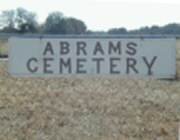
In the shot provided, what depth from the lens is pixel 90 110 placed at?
913 centimetres

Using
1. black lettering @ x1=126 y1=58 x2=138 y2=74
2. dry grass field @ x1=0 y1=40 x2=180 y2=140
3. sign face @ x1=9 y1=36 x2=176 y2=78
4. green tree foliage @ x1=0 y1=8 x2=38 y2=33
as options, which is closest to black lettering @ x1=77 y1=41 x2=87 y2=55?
sign face @ x1=9 y1=36 x2=176 y2=78

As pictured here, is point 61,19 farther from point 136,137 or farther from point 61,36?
point 61,36

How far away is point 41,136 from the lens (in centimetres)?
736

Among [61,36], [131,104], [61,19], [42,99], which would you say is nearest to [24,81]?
[42,99]

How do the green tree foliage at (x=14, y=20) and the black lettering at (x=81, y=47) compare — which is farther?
the green tree foliage at (x=14, y=20)

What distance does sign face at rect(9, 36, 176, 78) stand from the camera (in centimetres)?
359

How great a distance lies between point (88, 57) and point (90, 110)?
18.1ft

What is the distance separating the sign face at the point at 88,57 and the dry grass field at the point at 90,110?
5.59 ft

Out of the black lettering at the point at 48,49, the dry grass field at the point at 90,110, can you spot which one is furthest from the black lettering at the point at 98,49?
the dry grass field at the point at 90,110

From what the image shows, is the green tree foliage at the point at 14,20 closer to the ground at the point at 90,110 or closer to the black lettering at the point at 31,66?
the ground at the point at 90,110

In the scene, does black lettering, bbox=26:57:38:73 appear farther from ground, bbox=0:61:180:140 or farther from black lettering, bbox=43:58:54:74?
ground, bbox=0:61:180:140

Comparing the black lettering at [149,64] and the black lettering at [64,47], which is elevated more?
the black lettering at [64,47]

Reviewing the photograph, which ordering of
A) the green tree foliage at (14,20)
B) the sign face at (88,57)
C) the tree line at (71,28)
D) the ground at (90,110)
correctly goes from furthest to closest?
1. the green tree foliage at (14,20)
2. the ground at (90,110)
3. the tree line at (71,28)
4. the sign face at (88,57)

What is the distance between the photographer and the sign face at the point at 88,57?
3.59 meters
